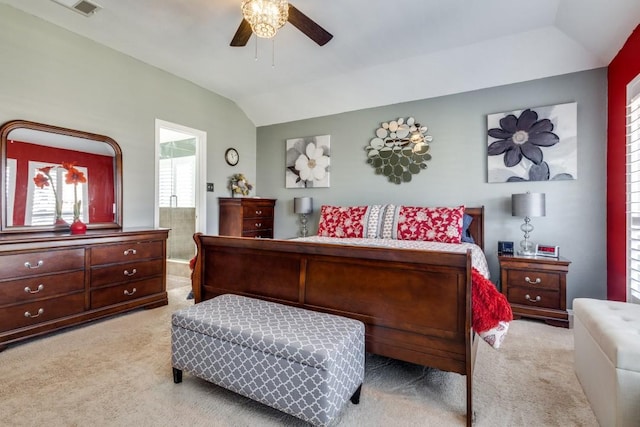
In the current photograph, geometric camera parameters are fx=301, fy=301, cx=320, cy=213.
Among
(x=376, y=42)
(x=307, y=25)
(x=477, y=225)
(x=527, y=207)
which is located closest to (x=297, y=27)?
(x=307, y=25)

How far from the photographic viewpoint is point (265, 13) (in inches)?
78.0

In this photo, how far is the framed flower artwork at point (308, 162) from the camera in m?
4.64

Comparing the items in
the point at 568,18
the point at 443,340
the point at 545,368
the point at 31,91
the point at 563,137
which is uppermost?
the point at 568,18

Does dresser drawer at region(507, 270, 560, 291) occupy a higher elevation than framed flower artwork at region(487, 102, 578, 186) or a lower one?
lower

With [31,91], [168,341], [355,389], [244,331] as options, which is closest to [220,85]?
[31,91]

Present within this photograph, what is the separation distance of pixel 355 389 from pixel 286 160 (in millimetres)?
3893

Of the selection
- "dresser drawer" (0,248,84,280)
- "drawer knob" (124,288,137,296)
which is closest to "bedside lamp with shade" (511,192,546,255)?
"drawer knob" (124,288,137,296)

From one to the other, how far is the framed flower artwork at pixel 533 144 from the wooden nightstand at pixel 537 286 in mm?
968

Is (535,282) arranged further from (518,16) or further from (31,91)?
(31,91)

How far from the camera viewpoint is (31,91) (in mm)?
2752

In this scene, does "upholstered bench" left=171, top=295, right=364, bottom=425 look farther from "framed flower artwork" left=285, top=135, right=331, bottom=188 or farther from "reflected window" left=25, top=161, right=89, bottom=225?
"framed flower artwork" left=285, top=135, right=331, bottom=188

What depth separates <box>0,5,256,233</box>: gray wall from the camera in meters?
2.68

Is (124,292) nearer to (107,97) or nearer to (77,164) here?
(77,164)

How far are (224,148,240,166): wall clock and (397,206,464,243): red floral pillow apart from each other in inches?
108
